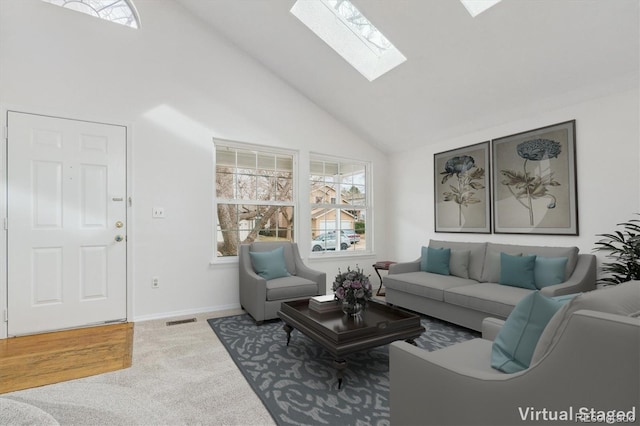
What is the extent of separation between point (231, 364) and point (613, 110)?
4145 mm

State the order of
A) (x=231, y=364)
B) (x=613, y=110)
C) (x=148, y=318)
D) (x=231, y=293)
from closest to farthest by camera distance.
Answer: (x=231, y=364) < (x=613, y=110) < (x=148, y=318) < (x=231, y=293)

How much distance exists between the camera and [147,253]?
11.9ft

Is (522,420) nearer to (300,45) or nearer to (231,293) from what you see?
(231,293)

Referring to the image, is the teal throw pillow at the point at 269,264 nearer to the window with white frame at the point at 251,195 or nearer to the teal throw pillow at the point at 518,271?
the window with white frame at the point at 251,195

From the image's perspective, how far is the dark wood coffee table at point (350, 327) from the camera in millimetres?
2123

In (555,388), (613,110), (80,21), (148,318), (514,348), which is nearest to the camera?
(555,388)

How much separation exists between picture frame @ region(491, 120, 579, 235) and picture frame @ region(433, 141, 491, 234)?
0.42 ft

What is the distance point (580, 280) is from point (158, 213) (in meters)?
4.44

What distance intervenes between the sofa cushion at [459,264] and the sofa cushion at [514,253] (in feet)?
0.66

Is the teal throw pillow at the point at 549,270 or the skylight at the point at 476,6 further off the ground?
the skylight at the point at 476,6

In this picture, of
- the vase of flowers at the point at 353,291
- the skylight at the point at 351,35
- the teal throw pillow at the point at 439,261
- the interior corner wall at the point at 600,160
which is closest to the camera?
the vase of flowers at the point at 353,291

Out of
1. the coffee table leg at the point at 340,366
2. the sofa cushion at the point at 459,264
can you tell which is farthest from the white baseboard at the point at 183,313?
the sofa cushion at the point at 459,264

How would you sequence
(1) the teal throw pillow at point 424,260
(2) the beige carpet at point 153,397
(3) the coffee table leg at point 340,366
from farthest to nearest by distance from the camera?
(1) the teal throw pillow at point 424,260 → (3) the coffee table leg at point 340,366 → (2) the beige carpet at point 153,397

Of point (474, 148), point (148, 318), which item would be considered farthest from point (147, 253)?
point (474, 148)
